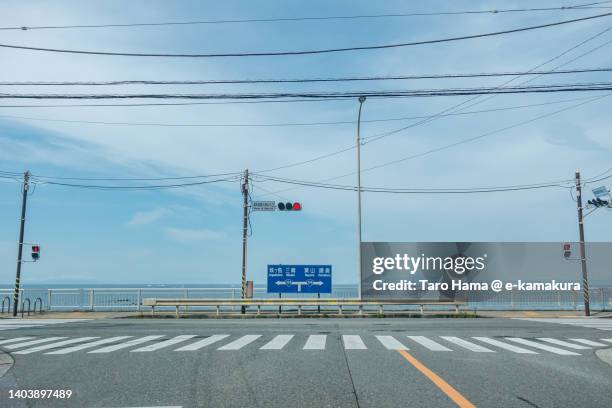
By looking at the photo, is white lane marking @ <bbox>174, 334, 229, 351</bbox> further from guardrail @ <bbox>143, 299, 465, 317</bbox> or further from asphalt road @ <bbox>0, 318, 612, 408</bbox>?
guardrail @ <bbox>143, 299, 465, 317</bbox>

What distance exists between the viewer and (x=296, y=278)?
33125 millimetres

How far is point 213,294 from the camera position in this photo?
107 feet

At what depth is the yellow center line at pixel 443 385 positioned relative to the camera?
6840 millimetres

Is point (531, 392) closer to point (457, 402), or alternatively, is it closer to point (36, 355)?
point (457, 402)

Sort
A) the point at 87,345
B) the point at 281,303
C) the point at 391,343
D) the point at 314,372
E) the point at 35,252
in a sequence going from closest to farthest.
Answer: the point at 314,372
the point at 87,345
the point at 391,343
the point at 281,303
the point at 35,252

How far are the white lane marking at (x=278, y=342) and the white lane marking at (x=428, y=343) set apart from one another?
3424 mm

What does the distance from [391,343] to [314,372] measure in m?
5.22

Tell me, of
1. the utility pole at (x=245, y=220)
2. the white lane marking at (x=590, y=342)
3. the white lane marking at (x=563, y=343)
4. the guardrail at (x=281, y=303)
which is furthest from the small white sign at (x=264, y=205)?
the white lane marking at (x=590, y=342)

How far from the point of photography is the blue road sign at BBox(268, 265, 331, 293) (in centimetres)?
3306

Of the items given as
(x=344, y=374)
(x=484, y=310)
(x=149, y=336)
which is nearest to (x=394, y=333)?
(x=149, y=336)

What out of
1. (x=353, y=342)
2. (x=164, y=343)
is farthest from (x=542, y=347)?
(x=164, y=343)

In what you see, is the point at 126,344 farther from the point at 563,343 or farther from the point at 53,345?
the point at 563,343

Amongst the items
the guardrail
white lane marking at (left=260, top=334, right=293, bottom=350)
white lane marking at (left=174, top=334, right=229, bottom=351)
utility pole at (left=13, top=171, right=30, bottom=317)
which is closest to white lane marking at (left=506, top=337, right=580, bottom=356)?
white lane marking at (left=260, top=334, right=293, bottom=350)

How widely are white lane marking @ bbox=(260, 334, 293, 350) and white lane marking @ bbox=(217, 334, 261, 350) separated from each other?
0.56 m
